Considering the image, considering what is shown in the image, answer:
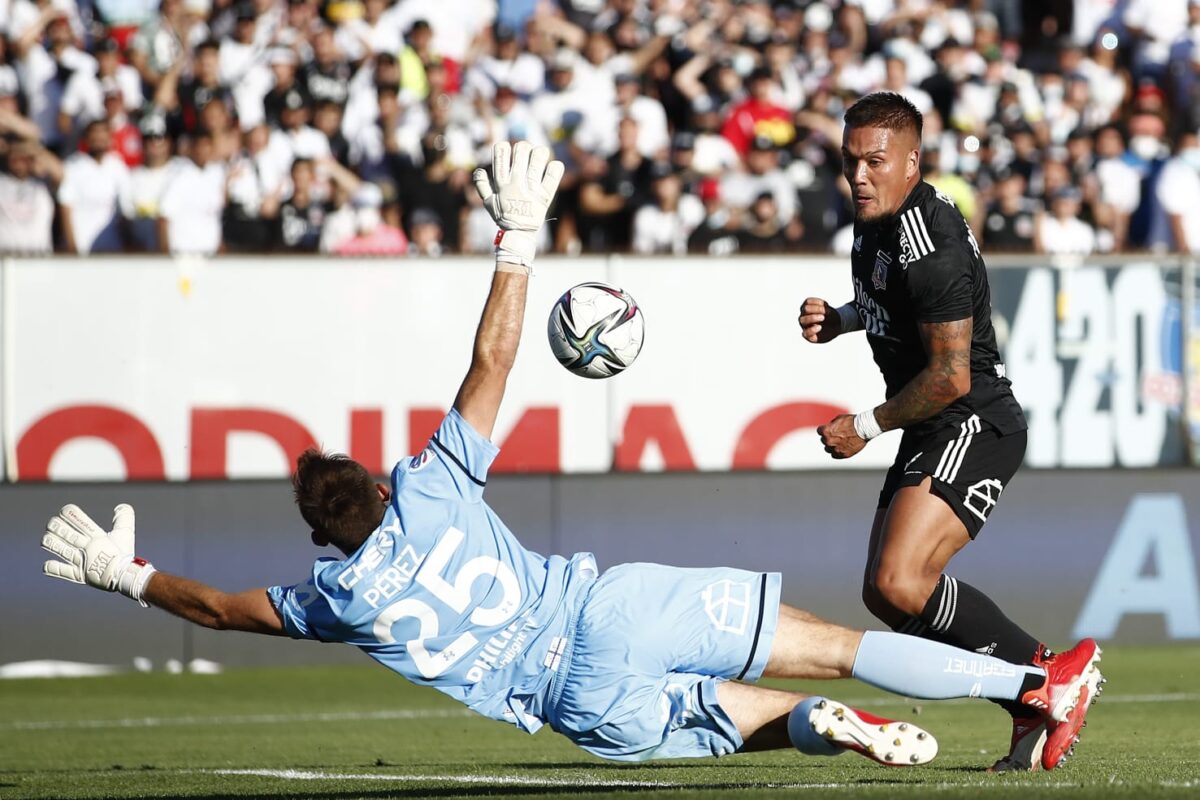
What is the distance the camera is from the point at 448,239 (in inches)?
586

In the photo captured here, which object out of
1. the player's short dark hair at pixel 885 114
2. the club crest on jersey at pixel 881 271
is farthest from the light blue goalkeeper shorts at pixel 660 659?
the player's short dark hair at pixel 885 114

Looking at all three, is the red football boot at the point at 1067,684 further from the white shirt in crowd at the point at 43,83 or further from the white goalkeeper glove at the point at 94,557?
the white shirt in crowd at the point at 43,83

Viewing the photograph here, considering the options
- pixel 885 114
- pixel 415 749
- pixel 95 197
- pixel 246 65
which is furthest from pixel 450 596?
pixel 246 65

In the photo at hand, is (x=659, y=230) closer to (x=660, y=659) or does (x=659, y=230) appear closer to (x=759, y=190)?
(x=759, y=190)

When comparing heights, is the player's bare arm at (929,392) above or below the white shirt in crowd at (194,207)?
below

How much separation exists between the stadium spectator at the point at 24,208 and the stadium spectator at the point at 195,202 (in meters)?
0.97

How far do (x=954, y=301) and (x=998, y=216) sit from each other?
8.89m

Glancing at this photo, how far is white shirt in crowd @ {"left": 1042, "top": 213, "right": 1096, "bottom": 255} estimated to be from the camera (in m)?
15.8

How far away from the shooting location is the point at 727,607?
20.2ft

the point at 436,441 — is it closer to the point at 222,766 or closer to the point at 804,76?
the point at 222,766

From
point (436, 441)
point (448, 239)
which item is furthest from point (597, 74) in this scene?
point (436, 441)

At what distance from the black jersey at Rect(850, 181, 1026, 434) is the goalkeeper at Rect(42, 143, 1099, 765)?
1.42m

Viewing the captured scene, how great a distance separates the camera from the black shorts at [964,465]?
7.22 m

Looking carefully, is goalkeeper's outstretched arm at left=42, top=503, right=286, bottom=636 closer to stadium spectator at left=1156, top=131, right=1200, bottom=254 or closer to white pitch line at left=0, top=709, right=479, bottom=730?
white pitch line at left=0, top=709, right=479, bottom=730
